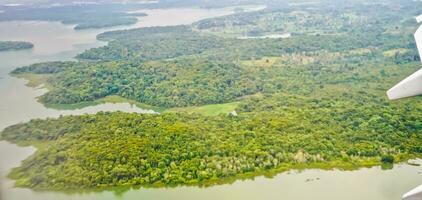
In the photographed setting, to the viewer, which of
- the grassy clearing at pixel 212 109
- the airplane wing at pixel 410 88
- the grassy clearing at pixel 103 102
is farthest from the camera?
the grassy clearing at pixel 103 102

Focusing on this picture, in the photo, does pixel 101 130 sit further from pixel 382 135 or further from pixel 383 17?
pixel 383 17

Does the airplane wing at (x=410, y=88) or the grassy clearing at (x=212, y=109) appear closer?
the airplane wing at (x=410, y=88)

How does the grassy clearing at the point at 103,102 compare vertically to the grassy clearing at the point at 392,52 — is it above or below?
below

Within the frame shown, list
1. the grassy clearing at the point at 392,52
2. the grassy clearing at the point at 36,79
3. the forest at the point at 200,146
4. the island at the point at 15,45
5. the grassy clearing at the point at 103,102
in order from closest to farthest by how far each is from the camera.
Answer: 1. the forest at the point at 200,146
2. the grassy clearing at the point at 103,102
3. the grassy clearing at the point at 36,79
4. the grassy clearing at the point at 392,52
5. the island at the point at 15,45

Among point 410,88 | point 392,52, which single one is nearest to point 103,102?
point 392,52

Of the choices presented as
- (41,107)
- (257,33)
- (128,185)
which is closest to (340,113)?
(128,185)

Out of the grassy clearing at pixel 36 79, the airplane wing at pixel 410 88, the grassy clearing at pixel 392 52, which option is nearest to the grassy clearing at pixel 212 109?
the grassy clearing at pixel 36 79

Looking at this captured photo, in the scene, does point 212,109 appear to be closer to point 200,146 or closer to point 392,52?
point 200,146

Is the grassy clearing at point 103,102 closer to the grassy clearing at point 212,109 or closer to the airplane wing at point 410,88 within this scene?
the grassy clearing at point 212,109

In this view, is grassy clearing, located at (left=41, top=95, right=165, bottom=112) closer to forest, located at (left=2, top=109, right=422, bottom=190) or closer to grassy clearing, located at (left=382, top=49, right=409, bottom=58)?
forest, located at (left=2, top=109, right=422, bottom=190)

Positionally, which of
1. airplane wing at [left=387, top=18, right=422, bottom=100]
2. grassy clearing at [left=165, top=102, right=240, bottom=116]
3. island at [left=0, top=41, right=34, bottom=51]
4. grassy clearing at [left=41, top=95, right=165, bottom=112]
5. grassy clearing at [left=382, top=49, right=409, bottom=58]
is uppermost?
island at [left=0, top=41, right=34, bottom=51]

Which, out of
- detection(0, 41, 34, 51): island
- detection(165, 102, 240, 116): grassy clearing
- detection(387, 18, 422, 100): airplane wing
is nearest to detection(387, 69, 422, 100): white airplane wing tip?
detection(387, 18, 422, 100): airplane wing
